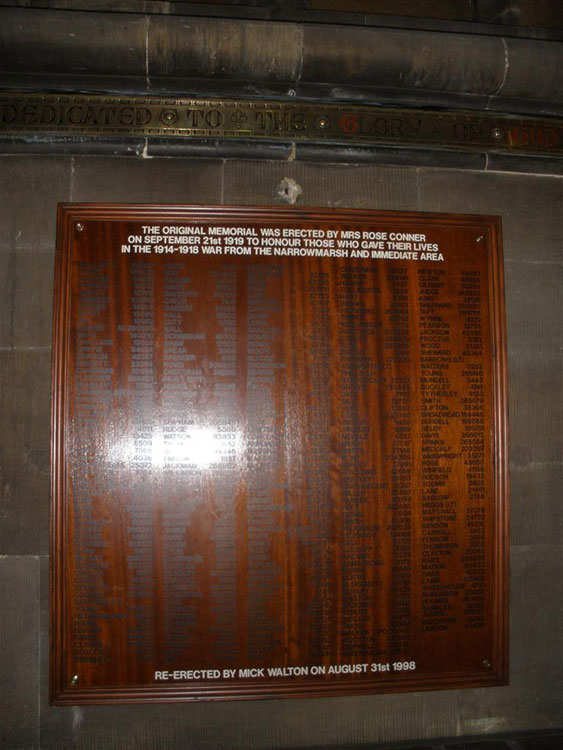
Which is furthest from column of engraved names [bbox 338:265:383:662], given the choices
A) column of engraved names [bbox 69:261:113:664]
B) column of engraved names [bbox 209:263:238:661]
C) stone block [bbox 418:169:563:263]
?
column of engraved names [bbox 69:261:113:664]

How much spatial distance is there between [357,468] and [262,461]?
60cm

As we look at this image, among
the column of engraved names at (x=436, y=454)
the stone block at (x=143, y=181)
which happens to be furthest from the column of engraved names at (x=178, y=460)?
the column of engraved names at (x=436, y=454)

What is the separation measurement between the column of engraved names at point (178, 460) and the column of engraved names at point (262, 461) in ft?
1.07

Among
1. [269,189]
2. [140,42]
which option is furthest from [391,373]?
[140,42]

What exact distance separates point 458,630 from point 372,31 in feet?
12.5

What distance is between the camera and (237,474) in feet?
10.2

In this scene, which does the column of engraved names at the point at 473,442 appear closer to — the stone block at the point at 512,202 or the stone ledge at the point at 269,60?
the stone block at the point at 512,202

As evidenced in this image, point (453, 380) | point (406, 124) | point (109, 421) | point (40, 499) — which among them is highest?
point (406, 124)

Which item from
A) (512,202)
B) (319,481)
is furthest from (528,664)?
(512,202)

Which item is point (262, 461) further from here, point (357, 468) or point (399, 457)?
point (399, 457)

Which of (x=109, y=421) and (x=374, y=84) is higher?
(x=374, y=84)

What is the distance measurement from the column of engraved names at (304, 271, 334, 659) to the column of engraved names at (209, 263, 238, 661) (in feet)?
1.53

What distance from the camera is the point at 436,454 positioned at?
3.23 meters

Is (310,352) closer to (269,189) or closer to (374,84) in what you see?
(269,189)
